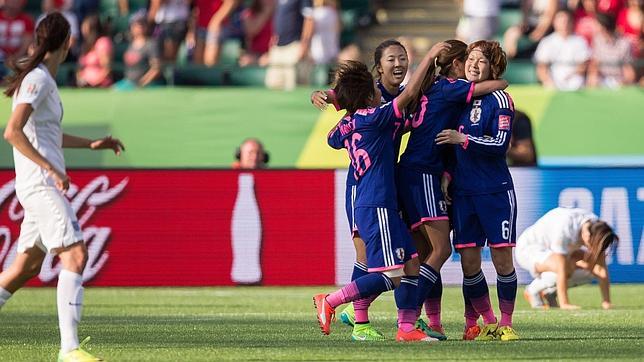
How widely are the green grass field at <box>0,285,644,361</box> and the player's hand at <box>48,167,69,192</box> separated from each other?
3.91ft

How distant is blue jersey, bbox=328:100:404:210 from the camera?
30.2 feet

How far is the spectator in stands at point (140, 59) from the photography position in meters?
18.9

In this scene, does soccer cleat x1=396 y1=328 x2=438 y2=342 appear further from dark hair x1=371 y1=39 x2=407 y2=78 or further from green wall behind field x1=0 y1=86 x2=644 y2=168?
green wall behind field x1=0 y1=86 x2=644 y2=168

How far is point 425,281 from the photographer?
9.55m

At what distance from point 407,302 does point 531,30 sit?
437 inches

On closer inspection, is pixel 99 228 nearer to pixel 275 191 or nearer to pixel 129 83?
pixel 275 191

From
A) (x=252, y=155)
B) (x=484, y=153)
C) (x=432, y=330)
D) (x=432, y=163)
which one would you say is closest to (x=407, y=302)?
(x=432, y=330)

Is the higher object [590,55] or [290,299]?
[590,55]

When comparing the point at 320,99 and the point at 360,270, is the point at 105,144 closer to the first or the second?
the point at 320,99

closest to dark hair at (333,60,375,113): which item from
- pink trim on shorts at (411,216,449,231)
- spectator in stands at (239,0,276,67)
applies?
pink trim on shorts at (411,216,449,231)

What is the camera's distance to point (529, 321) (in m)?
11.5

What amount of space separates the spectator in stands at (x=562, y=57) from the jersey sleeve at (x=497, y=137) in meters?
9.30

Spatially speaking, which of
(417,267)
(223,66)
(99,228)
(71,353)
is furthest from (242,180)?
(71,353)

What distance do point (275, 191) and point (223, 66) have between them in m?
3.54
